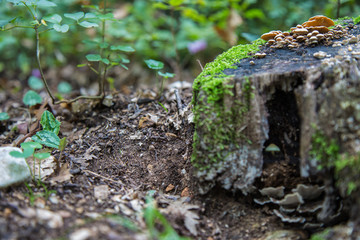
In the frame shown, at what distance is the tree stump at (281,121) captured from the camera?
1.83 metres

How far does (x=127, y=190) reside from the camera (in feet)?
7.73

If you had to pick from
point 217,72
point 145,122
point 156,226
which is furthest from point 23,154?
point 217,72

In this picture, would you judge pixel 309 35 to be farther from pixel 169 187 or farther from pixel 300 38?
pixel 169 187

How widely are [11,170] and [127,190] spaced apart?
2.92ft

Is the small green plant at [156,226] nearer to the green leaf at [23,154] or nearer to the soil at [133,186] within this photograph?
the soil at [133,186]

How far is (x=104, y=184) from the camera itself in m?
2.37

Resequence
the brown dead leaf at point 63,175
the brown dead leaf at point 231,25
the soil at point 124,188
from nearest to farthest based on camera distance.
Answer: the soil at point 124,188, the brown dead leaf at point 63,175, the brown dead leaf at point 231,25

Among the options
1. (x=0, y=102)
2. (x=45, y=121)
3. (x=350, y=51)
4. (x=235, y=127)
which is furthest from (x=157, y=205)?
(x=0, y=102)

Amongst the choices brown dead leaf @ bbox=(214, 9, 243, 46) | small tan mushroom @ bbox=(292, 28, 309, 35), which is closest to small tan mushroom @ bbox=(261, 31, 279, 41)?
small tan mushroom @ bbox=(292, 28, 309, 35)

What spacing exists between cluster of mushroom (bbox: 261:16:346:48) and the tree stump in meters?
0.37

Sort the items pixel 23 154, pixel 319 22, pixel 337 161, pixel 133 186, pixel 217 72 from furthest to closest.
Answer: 1. pixel 319 22
2. pixel 133 186
3. pixel 217 72
4. pixel 23 154
5. pixel 337 161

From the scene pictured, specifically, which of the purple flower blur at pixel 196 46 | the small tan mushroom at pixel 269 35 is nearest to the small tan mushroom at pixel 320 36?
the small tan mushroom at pixel 269 35

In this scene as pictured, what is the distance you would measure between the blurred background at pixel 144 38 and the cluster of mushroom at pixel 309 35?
263cm

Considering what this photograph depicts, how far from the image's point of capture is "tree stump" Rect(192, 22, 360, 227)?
6.00ft
